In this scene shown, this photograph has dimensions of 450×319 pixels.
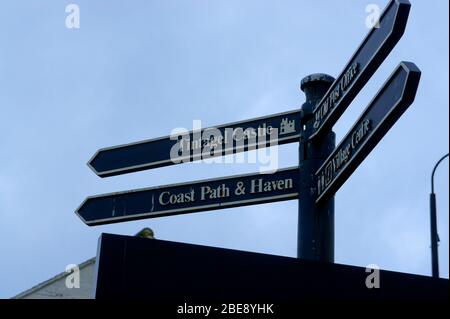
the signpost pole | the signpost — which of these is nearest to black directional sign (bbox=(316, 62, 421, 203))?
the signpost

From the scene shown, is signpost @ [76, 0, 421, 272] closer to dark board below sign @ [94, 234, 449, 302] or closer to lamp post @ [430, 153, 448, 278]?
dark board below sign @ [94, 234, 449, 302]

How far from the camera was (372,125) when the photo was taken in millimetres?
5902

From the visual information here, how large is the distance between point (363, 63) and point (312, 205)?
49.5 inches

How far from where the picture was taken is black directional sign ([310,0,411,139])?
18.9ft

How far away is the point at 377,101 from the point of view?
5918 millimetres

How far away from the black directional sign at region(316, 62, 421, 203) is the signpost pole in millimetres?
216

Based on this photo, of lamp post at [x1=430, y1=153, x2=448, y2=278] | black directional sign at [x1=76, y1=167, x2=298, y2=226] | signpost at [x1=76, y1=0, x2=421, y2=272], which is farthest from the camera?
lamp post at [x1=430, y1=153, x2=448, y2=278]

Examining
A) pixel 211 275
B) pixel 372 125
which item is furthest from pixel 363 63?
pixel 211 275

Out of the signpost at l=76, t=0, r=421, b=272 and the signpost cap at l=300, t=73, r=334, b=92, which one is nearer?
the signpost at l=76, t=0, r=421, b=272

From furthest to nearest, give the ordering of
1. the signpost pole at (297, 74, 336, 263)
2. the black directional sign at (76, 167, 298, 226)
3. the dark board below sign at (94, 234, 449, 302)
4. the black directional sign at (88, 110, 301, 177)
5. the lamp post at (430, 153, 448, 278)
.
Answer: the lamp post at (430, 153, 448, 278), the black directional sign at (88, 110, 301, 177), the black directional sign at (76, 167, 298, 226), the signpost pole at (297, 74, 336, 263), the dark board below sign at (94, 234, 449, 302)

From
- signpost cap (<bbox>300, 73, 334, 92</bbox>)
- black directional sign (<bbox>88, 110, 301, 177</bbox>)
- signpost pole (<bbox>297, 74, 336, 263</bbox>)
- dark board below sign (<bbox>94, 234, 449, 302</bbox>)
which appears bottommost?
dark board below sign (<bbox>94, 234, 449, 302</bbox>)

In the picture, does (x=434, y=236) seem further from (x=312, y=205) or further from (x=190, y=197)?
(x=312, y=205)

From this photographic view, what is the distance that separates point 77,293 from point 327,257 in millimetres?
11752
